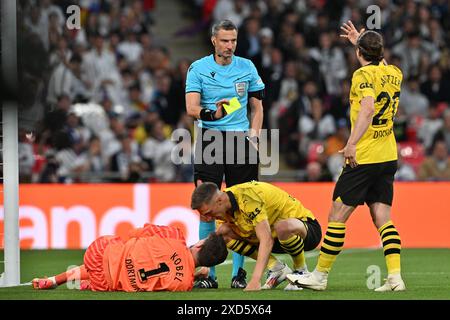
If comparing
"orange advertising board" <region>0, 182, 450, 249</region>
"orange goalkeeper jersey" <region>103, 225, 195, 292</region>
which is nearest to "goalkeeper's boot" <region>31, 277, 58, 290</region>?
"orange goalkeeper jersey" <region>103, 225, 195, 292</region>

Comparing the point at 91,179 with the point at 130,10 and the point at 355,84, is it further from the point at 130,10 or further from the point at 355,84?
the point at 355,84

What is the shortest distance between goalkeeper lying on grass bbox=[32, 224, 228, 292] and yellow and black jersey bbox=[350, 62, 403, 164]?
1383 mm

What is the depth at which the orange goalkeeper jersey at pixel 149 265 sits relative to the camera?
7812 millimetres

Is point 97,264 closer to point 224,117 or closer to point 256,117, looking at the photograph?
point 224,117

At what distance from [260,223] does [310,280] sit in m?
0.62

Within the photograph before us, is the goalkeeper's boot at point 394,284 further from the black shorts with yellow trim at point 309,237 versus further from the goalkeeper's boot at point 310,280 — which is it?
the black shorts with yellow trim at point 309,237

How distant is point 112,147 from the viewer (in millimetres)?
17234

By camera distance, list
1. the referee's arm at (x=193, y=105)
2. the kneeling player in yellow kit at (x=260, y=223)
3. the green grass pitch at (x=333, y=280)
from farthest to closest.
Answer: the referee's arm at (x=193, y=105)
the kneeling player in yellow kit at (x=260, y=223)
the green grass pitch at (x=333, y=280)

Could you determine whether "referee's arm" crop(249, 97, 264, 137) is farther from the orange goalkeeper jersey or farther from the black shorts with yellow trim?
the orange goalkeeper jersey

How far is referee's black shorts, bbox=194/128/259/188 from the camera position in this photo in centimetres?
883

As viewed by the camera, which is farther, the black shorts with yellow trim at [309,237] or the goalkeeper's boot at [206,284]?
the goalkeeper's boot at [206,284]

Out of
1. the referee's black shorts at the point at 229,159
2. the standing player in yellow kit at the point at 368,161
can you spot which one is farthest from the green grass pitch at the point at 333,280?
the referee's black shorts at the point at 229,159

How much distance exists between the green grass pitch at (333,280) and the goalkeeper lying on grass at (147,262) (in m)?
0.15

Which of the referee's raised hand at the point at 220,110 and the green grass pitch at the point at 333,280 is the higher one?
the referee's raised hand at the point at 220,110
